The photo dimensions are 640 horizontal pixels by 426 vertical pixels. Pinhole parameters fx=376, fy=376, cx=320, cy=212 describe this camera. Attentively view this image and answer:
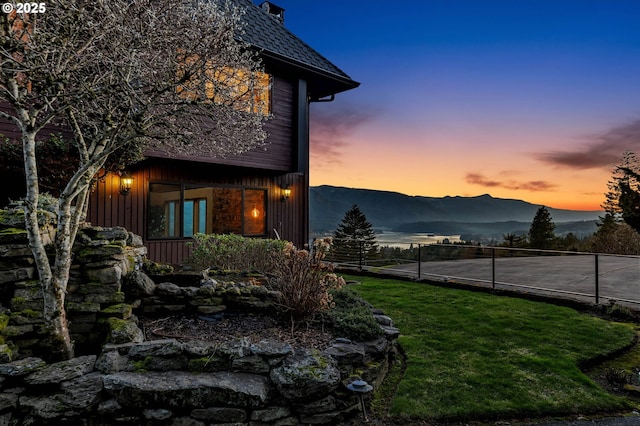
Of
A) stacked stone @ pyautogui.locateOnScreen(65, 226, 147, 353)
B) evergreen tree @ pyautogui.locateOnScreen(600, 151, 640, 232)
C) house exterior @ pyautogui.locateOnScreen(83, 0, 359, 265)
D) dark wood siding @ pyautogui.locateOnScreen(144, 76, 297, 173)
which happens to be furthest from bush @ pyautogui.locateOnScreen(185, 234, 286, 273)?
evergreen tree @ pyautogui.locateOnScreen(600, 151, 640, 232)

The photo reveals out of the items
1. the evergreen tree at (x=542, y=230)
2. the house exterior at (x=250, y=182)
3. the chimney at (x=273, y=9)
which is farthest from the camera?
the evergreen tree at (x=542, y=230)

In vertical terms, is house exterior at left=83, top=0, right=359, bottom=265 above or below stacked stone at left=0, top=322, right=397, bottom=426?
above

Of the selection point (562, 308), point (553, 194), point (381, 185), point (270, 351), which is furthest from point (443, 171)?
point (270, 351)

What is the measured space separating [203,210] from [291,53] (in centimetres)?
492

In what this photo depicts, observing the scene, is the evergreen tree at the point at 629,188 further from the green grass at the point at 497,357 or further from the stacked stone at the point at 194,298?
the stacked stone at the point at 194,298

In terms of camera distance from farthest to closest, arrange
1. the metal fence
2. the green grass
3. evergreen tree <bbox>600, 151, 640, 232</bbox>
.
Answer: evergreen tree <bbox>600, 151, 640, 232</bbox> → the metal fence → the green grass

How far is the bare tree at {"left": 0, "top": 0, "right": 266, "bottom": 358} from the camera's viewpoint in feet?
10.1

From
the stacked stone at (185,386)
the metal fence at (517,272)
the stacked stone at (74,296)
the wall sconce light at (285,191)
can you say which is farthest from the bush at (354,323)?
the wall sconce light at (285,191)

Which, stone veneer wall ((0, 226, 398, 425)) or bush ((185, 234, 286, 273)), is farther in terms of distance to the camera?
bush ((185, 234, 286, 273))

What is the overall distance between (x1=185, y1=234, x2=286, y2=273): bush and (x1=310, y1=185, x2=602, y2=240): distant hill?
72.8ft

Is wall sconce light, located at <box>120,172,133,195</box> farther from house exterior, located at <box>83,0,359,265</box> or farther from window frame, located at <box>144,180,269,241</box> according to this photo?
window frame, located at <box>144,180,269,241</box>

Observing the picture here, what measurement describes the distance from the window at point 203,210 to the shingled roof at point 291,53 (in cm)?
358

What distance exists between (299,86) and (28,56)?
26.3 feet

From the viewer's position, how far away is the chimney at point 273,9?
500 inches
